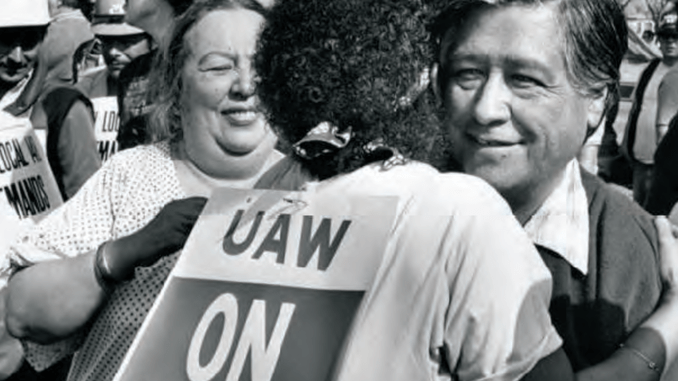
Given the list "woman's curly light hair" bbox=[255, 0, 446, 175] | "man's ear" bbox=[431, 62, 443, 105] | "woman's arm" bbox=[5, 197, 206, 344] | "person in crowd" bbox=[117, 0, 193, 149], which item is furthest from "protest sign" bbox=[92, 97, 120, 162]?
"woman's curly light hair" bbox=[255, 0, 446, 175]

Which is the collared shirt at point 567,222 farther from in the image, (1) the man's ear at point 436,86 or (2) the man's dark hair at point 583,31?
(1) the man's ear at point 436,86

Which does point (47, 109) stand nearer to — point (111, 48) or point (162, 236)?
point (111, 48)

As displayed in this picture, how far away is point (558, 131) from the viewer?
2789 millimetres

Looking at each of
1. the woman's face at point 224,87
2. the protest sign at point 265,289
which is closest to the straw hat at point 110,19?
the woman's face at point 224,87

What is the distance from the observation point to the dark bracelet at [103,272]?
2.99 metres

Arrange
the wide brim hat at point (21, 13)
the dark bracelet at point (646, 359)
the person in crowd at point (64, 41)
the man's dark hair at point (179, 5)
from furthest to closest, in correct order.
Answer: the person in crowd at point (64, 41) < the wide brim hat at point (21, 13) < the man's dark hair at point (179, 5) < the dark bracelet at point (646, 359)

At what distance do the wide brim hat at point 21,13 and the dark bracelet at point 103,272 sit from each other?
253 cm

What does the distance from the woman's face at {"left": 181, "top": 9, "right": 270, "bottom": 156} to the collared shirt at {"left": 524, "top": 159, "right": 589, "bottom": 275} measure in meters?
Answer: 0.80

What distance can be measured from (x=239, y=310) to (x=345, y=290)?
0.73 ft

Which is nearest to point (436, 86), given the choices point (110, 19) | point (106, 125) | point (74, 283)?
point (74, 283)

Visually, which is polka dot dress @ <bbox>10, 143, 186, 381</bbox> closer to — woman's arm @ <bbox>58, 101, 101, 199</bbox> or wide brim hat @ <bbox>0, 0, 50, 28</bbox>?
wide brim hat @ <bbox>0, 0, 50, 28</bbox>

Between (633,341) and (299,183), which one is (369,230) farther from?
(633,341)

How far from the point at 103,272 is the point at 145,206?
28 centimetres

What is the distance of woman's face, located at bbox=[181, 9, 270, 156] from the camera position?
3.37 m
